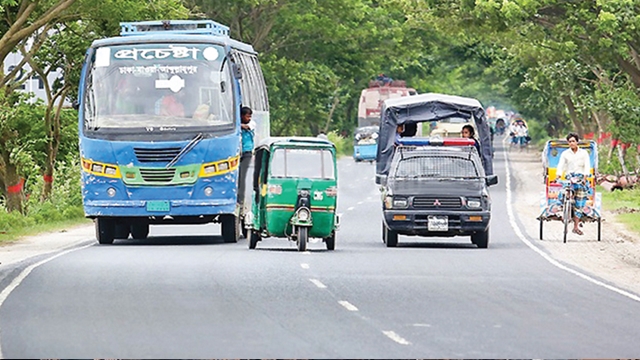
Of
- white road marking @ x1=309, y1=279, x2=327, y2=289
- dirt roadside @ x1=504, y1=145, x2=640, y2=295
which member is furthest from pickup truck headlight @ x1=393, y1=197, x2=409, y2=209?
white road marking @ x1=309, y1=279, x2=327, y2=289

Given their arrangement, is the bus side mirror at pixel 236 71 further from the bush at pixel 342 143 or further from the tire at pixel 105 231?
the bush at pixel 342 143

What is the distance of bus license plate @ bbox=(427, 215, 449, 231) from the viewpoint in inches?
1035

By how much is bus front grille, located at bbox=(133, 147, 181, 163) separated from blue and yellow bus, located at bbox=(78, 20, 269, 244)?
2 cm

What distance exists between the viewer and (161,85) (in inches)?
1076

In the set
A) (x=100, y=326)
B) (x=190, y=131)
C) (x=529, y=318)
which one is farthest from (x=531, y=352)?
(x=190, y=131)

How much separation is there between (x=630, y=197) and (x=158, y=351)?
3155 centimetres

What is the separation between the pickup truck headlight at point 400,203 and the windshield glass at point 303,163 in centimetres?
165

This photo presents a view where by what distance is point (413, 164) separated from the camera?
27.6 metres

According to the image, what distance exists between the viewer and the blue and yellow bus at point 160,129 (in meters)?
26.8

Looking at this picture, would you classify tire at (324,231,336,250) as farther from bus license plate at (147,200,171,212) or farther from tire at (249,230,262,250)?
bus license plate at (147,200,171,212)

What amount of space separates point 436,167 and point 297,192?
3.49 m

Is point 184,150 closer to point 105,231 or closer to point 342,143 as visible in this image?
point 105,231

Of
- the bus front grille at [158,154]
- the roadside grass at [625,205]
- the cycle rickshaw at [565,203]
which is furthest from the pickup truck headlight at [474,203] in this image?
the roadside grass at [625,205]

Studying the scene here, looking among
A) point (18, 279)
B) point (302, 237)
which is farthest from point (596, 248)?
point (18, 279)
